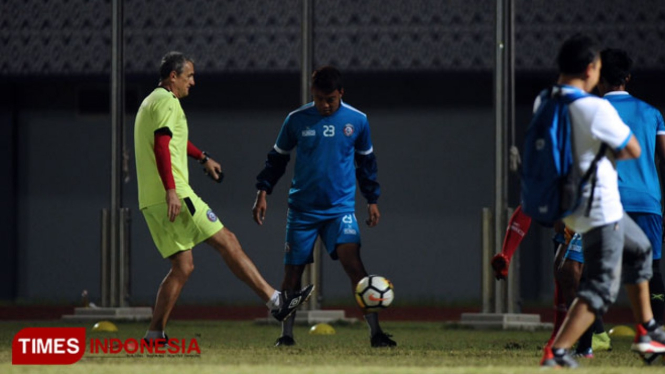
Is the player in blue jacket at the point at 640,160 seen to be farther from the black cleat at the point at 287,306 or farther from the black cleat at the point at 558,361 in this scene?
the black cleat at the point at 287,306

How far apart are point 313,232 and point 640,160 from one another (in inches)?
99.2

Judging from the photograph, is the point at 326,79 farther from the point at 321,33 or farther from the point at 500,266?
the point at 321,33

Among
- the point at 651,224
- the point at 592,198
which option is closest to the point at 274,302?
the point at 651,224

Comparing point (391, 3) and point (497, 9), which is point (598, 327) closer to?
point (497, 9)

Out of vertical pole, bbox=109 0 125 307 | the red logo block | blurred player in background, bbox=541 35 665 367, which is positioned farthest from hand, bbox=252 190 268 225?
vertical pole, bbox=109 0 125 307

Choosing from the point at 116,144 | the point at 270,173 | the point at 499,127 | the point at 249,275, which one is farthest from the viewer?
the point at 116,144

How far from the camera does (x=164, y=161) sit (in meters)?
8.41

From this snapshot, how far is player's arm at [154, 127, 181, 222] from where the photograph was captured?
27.5 feet

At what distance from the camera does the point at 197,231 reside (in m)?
8.59

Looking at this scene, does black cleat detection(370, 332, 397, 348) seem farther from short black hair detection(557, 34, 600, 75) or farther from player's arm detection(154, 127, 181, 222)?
short black hair detection(557, 34, 600, 75)

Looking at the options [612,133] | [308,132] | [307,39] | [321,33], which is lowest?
[612,133]

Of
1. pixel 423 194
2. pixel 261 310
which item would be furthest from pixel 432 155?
pixel 261 310

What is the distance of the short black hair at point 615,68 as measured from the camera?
8055 mm

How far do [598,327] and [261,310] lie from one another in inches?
356
